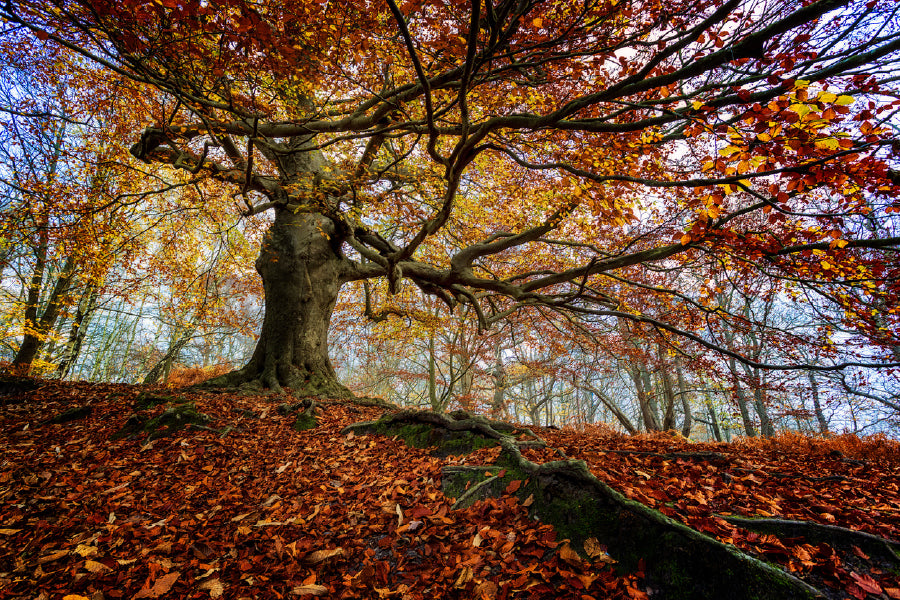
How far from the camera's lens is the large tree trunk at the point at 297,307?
7715mm

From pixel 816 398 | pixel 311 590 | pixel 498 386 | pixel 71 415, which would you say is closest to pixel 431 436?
pixel 311 590

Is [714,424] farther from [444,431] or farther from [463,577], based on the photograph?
[463,577]

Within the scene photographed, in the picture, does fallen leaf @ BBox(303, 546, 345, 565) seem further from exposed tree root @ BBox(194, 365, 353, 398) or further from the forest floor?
exposed tree root @ BBox(194, 365, 353, 398)

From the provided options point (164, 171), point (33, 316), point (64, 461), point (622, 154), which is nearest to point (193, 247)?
point (164, 171)

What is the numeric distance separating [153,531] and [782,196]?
6.69 metres

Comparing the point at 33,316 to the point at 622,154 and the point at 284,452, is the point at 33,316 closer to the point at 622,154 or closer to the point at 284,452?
the point at 284,452

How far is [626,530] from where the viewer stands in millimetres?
2059

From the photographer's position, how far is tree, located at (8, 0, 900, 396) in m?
3.33

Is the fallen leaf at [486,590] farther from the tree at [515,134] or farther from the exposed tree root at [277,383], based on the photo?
the exposed tree root at [277,383]

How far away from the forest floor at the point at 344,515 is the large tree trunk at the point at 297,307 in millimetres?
2867

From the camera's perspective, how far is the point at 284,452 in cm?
455

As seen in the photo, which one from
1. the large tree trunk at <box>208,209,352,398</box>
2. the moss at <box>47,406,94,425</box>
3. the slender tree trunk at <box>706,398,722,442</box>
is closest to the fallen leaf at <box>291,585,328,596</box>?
the moss at <box>47,406,94,425</box>

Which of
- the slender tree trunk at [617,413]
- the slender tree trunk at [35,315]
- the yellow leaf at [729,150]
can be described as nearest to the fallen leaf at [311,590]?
the yellow leaf at [729,150]

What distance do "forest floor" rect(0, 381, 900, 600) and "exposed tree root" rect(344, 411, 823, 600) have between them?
0.13m
